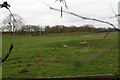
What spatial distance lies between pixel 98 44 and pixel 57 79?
15.7 metres

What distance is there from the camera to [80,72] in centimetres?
587

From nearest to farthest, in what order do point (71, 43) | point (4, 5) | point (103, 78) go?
point (4, 5) → point (103, 78) → point (71, 43)

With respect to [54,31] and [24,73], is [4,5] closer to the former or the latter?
[24,73]

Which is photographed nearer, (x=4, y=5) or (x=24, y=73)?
(x=4, y=5)

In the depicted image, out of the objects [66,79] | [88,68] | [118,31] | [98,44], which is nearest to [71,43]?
[98,44]

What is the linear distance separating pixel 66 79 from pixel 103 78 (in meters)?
0.40

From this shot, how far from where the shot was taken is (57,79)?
1.84 m

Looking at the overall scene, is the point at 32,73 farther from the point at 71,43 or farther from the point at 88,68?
the point at 71,43

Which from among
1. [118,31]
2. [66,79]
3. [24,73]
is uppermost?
[118,31]

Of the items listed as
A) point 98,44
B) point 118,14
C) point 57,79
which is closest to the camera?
point 118,14

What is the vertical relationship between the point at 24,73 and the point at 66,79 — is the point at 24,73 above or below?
below

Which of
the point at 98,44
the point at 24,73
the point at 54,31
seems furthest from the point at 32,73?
the point at 54,31

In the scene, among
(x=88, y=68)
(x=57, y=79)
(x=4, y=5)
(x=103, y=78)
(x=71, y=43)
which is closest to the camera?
(x=4, y=5)

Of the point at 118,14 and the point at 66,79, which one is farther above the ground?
the point at 118,14
